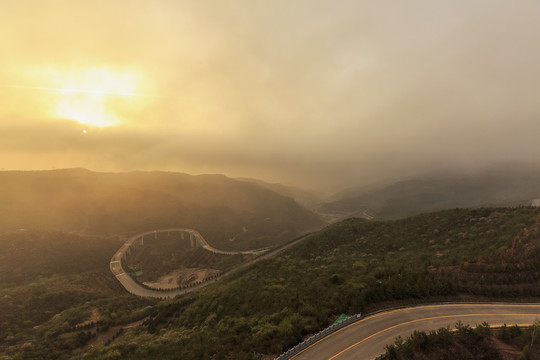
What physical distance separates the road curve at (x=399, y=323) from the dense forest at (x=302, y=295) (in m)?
2.06

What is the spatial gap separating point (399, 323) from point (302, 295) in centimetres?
1658

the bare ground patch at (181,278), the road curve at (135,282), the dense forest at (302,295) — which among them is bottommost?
the bare ground patch at (181,278)

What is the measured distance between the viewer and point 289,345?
25.8 meters

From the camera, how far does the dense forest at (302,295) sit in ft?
104

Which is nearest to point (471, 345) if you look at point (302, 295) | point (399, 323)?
point (399, 323)

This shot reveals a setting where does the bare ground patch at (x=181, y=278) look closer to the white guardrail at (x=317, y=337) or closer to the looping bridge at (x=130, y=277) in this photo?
the looping bridge at (x=130, y=277)

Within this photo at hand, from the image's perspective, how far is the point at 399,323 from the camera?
90.4 feet

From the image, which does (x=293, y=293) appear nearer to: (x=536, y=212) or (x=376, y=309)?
(x=376, y=309)

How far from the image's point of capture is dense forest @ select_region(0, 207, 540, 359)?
31641 mm

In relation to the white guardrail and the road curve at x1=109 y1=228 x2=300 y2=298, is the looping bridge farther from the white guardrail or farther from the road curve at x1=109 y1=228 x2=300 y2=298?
the white guardrail

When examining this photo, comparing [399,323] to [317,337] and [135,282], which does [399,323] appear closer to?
[317,337]

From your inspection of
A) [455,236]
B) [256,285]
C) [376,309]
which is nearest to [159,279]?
[256,285]

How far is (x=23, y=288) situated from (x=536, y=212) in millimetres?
158695

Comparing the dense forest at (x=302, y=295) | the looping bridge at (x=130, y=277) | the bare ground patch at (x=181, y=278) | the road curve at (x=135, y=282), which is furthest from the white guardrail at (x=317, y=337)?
the bare ground patch at (x=181, y=278)
